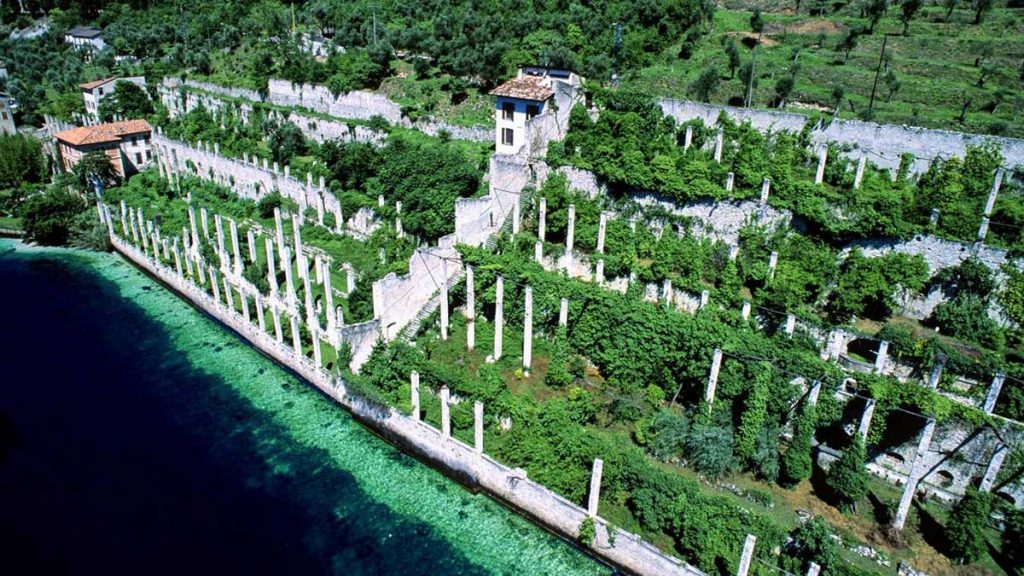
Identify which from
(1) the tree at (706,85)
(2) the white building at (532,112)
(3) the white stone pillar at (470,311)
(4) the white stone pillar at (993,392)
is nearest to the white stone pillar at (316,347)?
(3) the white stone pillar at (470,311)

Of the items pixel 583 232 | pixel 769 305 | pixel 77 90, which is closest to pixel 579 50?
pixel 583 232

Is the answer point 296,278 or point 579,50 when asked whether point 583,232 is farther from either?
point 579,50

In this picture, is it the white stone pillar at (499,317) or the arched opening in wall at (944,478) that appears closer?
the arched opening in wall at (944,478)

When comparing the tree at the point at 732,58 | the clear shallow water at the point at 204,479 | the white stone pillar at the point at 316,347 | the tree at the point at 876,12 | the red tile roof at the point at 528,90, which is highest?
the tree at the point at 876,12

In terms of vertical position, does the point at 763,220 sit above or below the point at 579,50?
below

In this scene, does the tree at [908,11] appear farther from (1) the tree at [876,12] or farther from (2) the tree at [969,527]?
(2) the tree at [969,527]

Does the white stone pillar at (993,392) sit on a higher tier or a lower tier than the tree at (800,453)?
higher

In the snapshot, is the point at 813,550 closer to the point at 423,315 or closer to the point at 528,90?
the point at 423,315
